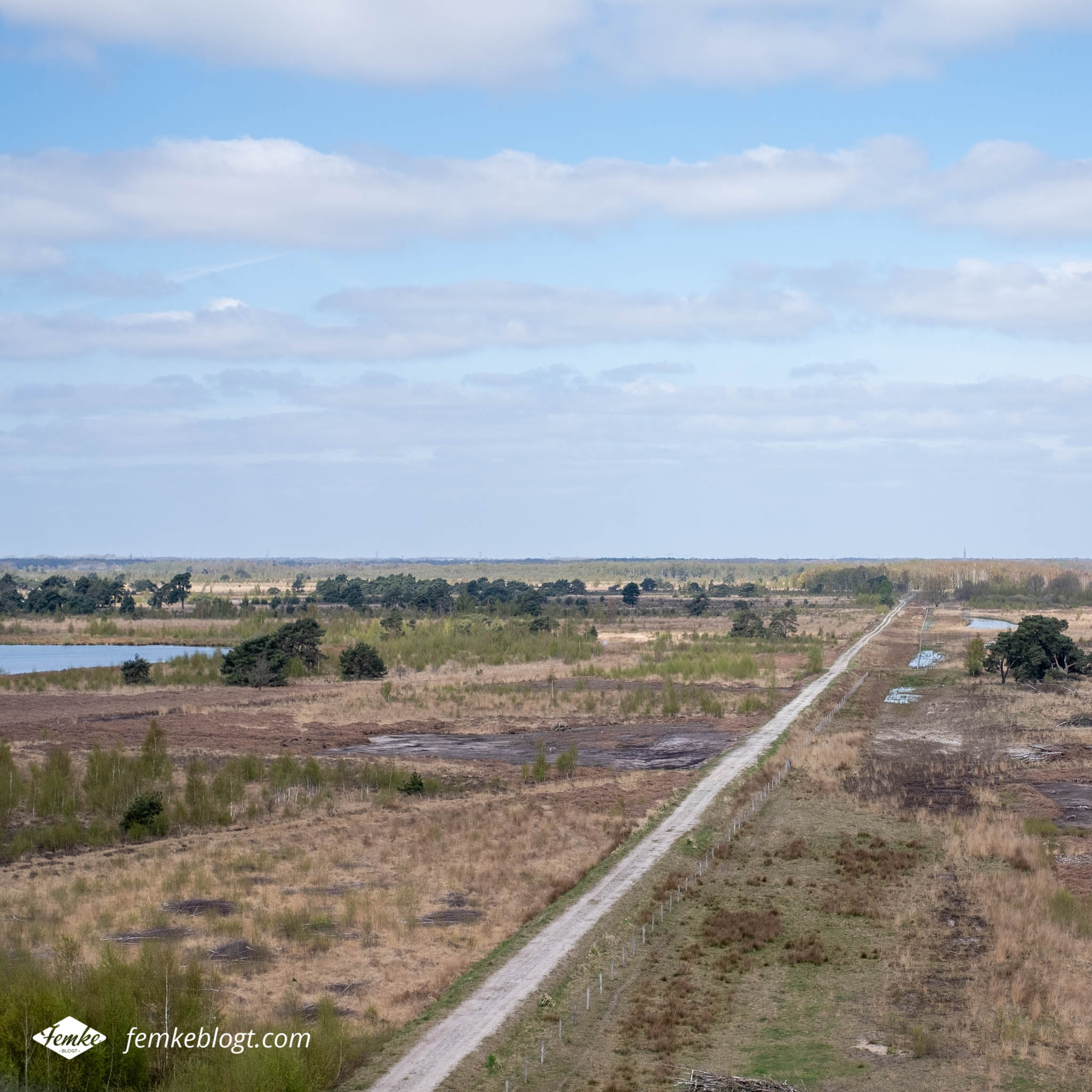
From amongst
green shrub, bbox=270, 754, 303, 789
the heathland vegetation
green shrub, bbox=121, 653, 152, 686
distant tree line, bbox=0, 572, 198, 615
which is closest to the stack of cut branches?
the heathland vegetation

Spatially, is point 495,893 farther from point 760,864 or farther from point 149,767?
point 149,767

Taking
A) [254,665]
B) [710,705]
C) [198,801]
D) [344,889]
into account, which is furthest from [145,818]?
[254,665]

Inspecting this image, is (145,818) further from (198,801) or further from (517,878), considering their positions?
(517,878)

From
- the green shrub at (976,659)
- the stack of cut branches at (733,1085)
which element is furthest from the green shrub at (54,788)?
the green shrub at (976,659)

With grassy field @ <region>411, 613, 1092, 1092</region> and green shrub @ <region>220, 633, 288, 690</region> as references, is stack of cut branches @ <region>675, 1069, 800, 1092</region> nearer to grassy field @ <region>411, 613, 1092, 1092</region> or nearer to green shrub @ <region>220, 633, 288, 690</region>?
grassy field @ <region>411, 613, 1092, 1092</region>

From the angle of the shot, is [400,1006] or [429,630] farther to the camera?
[429,630]

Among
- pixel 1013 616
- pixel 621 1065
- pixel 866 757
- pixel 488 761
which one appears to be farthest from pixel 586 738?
pixel 1013 616

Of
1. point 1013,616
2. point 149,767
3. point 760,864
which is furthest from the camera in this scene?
point 1013,616
